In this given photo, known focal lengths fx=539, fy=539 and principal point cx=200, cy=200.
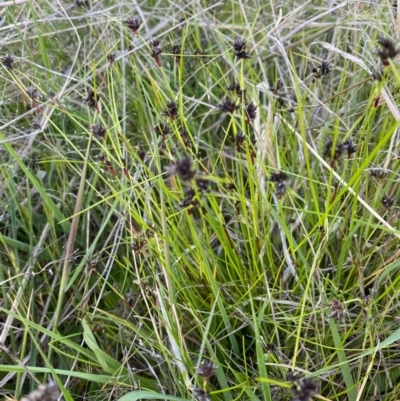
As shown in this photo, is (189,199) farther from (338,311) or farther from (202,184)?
(338,311)

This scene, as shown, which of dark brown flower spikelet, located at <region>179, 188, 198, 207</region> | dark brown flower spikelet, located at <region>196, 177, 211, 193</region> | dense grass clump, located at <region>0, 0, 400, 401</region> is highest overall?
dark brown flower spikelet, located at <region>196, 177, 211, 193</region>

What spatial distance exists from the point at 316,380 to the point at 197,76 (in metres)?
0.94

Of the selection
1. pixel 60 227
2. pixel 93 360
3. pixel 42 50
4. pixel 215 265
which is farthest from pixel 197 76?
pixel 93 360

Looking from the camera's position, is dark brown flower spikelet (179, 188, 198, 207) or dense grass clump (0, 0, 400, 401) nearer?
dark brown flower spikelet (179, 188, 198, 207)

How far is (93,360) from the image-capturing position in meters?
1.03

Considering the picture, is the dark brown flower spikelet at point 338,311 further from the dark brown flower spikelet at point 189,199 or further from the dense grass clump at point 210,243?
the dark brown flower spikelet at point 189,199

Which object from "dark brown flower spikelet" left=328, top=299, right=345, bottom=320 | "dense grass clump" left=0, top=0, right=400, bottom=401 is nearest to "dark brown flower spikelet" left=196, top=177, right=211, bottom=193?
"dense grass clump" left=0, top=0, right=400, bottom=401

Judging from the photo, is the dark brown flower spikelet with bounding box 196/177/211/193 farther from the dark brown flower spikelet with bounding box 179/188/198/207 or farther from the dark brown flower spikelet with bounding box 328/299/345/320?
the dark brown flower spikelet with bounding box 328/299/345/320

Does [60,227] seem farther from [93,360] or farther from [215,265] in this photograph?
[215,265]

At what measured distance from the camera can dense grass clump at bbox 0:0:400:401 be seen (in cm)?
87

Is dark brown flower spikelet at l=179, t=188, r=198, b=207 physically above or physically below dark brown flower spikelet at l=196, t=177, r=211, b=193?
below

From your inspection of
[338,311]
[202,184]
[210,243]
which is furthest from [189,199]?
[210,243]

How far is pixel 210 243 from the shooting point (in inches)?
43.5

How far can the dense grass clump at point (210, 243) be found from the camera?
873mm
